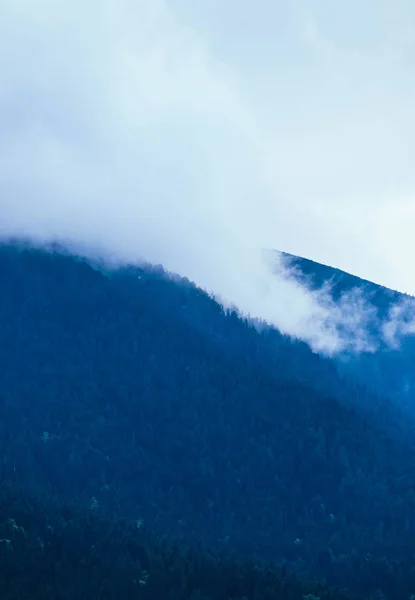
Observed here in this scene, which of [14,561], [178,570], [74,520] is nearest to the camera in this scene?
[14,561]

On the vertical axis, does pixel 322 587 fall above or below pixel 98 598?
above

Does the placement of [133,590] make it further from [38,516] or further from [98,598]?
[38,516]

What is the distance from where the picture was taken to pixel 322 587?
610 feet

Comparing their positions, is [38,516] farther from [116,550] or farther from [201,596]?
[201,596]

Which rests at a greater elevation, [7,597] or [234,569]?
[234,569]

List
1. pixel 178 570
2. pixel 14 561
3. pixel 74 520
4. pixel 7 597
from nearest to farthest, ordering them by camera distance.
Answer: pixel 7 597
pixel 14 561
pixel 178 570
pixel 74 520

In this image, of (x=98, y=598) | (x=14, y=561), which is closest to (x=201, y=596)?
(x=98, y=598)

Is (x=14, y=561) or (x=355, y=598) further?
(x=355, y=598)

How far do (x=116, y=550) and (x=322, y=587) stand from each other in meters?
45.4

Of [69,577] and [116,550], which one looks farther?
[116,550]

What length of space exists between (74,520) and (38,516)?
863 centimetres

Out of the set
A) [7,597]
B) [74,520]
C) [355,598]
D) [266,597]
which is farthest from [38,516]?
[355,598]

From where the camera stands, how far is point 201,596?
173375 mm

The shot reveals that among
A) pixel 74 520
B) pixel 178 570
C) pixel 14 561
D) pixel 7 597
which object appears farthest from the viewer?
pixel 74 520
